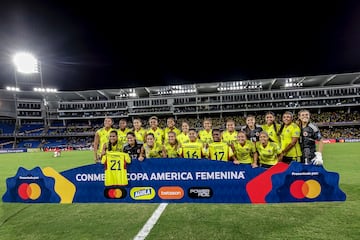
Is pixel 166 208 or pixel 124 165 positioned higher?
pixel 124 165

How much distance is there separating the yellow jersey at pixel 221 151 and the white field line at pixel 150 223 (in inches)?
66.6

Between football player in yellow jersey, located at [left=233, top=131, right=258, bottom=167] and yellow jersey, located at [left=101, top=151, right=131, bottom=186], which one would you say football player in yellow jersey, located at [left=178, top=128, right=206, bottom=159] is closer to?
football player in yellow jersey, located at [left=233, top=131, right=258, bottom=167]

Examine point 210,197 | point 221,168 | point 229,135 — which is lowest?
point 210,197

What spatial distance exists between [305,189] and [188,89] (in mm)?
51701

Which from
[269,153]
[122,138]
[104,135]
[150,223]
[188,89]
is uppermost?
[188,89]

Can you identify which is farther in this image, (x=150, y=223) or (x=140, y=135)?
(x=140, y=135)

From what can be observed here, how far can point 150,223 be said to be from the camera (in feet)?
14.0

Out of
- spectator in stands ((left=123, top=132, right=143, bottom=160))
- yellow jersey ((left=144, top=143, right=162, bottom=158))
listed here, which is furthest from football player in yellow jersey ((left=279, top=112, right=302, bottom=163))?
spectator in stands ((left=123, top=132, right=143, bottom=160))

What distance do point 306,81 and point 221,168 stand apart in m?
54.4

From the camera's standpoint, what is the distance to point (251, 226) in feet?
12.9

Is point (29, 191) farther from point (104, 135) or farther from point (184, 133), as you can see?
point (184, 133)

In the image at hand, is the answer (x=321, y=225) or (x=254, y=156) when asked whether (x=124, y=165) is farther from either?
(x=321, y=225)

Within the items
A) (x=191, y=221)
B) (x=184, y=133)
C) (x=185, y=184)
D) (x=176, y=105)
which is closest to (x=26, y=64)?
(x=176, y=105)

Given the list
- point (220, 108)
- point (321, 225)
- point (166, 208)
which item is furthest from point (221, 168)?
point (220, 108)
